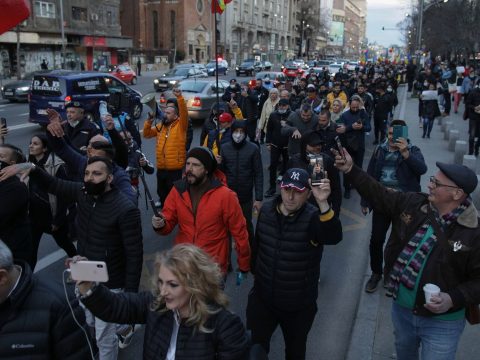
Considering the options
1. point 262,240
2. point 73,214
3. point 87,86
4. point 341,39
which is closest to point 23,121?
point 87,86

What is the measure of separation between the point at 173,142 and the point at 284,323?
367 cm

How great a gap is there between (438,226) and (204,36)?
74.7m

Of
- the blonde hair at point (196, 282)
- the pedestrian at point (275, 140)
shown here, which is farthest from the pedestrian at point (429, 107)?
the blonde hair at point (196, 282)

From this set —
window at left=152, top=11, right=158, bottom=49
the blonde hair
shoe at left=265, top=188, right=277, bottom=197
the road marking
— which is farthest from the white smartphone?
window at left=152, top=11, right=158, bottom=49

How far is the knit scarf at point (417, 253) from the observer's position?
2.92 metres

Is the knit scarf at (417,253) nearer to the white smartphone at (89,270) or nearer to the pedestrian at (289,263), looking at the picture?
the pedestrian at (289,263)

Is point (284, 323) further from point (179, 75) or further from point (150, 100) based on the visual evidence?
point (179, 75)

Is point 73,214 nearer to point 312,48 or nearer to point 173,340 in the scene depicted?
point 173,340

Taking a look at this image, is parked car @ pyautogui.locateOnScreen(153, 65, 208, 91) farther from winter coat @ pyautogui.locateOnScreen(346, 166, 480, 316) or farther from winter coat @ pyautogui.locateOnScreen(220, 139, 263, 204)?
winter coat @ pyautogui.locateOnScreen(346, 166, 480, 316)

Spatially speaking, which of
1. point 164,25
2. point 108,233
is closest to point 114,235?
point 108,233

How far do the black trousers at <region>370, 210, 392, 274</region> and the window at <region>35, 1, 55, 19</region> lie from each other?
1630 inches

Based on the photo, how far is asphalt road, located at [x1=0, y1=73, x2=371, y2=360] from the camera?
173 inches

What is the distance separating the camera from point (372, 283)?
17.6 feet

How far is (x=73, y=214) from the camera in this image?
5.33 meters
